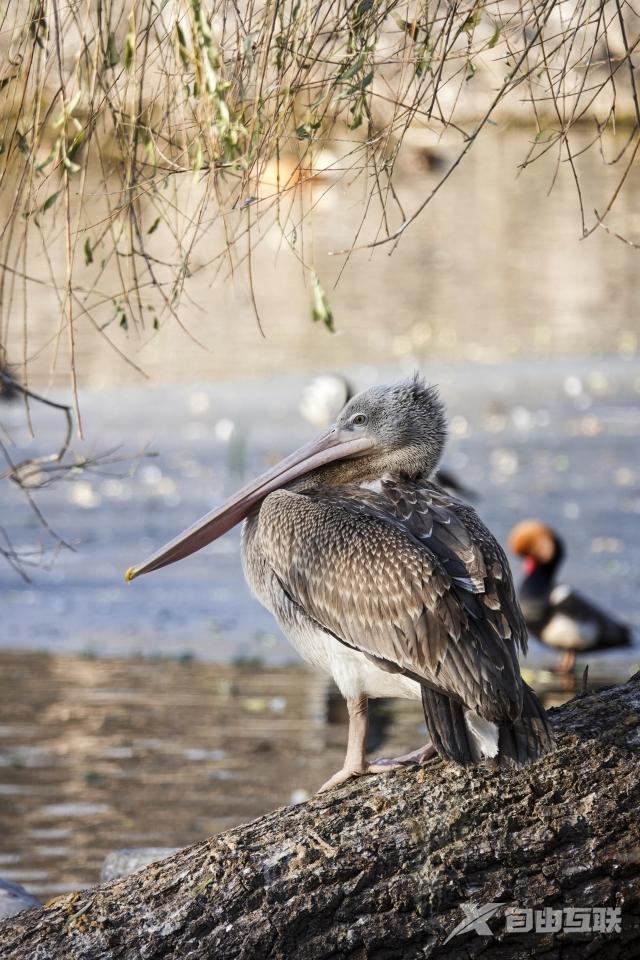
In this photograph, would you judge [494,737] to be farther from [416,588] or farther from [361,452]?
[361,452]

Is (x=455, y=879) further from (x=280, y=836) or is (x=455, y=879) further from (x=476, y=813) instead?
(x=280, y=836)

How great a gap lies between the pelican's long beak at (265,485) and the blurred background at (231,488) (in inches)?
11.4

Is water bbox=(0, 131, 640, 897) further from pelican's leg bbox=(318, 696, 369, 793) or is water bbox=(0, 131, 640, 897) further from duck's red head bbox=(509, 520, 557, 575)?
pelican's leg bbox=(318, 696, 369, 793)

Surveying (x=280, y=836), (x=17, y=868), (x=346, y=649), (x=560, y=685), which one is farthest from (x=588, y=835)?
(x=560, y=685)

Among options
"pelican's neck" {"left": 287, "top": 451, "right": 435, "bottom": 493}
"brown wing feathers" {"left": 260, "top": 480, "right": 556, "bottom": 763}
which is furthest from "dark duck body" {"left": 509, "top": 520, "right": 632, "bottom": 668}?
"brown wing feathers" {"left": 260, "top": 480, "right": 556, "bottom": 763}

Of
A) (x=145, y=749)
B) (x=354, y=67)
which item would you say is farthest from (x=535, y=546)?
(x=354, y=67)

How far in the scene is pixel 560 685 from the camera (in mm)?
7312

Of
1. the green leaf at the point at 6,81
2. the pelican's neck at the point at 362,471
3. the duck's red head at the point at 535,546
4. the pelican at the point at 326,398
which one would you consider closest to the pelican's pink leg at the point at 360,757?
the pelican's neck at the point at 362,471

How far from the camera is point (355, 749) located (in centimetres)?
364

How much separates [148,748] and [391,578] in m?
3.20

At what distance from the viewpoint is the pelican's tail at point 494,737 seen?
309 cm

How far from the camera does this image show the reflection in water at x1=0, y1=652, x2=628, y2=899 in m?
5.53

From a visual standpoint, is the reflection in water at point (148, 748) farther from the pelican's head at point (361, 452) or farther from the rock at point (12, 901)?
the pelican's head at point (361, 452)

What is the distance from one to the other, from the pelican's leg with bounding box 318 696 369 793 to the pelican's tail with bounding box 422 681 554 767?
1.47 ft
